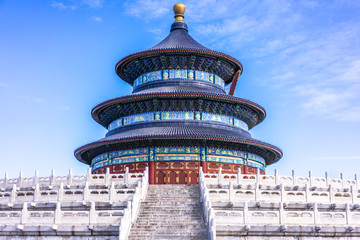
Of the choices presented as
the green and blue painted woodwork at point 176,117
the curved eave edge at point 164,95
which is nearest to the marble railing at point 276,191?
the curved eave edge at point 164,95

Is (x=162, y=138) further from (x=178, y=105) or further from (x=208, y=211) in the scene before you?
(x=208, y=211)

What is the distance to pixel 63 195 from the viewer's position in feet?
89.2

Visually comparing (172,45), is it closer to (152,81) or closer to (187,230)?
(152,81)

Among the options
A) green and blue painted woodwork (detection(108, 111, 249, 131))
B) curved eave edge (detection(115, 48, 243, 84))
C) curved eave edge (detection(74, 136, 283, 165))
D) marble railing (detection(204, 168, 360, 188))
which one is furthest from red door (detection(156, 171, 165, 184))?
curved eave edge (detection(115, 48, 243, 84))

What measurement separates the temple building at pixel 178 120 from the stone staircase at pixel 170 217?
11.3 m

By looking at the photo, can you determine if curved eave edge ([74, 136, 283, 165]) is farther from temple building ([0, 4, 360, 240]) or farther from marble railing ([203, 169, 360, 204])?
marble railing ([203, 169, 360, 204])

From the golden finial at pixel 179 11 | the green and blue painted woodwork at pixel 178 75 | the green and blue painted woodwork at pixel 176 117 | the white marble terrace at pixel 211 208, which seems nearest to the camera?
the white marble terrace at pixel 211 208

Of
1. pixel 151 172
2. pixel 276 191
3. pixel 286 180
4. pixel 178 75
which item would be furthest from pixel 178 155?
pixel 276 191

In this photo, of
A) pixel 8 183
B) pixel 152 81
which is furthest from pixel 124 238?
pixel 152 81

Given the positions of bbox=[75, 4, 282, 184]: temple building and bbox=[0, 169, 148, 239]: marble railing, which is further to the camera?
bbox=[75, 4, 282, 184]: temple building

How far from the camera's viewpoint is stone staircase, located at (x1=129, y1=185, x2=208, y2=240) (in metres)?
22.9

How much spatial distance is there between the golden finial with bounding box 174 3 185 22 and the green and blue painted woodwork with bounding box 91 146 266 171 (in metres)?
16.0

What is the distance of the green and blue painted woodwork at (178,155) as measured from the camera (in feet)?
137

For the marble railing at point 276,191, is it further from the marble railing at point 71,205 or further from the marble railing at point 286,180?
the marble railing at point 71,205
